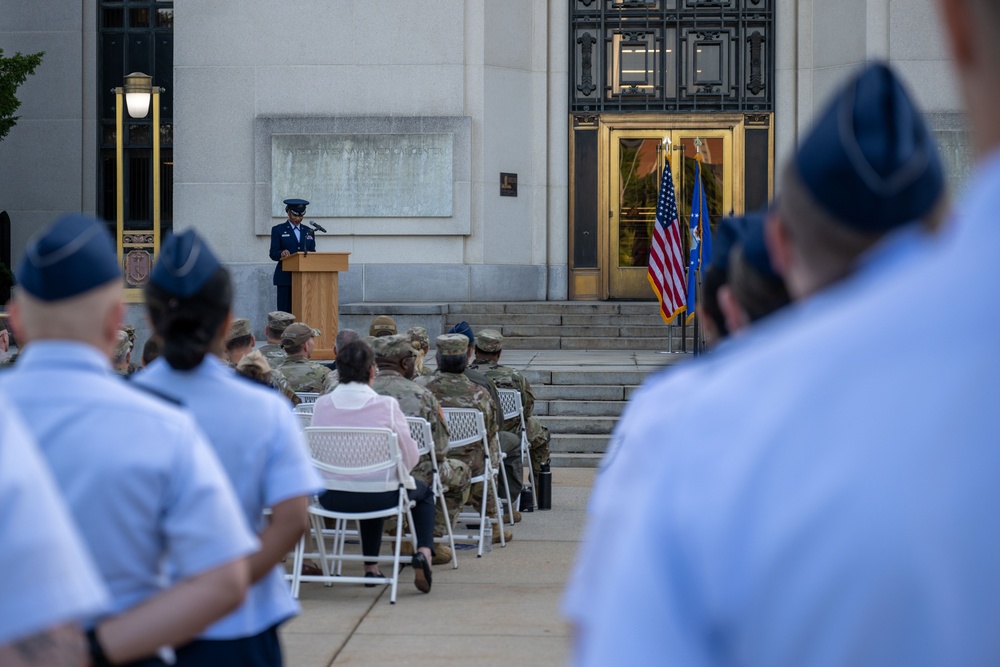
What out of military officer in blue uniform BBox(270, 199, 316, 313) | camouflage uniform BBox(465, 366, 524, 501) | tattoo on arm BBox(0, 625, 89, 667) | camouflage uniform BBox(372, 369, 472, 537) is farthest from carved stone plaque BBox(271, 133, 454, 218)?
tattoo on arm BBox(0, 625, 89, 667)

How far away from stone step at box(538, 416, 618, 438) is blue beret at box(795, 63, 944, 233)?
1207cm

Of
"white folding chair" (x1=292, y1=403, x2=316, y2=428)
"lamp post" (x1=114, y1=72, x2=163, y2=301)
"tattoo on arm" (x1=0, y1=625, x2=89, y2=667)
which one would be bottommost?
"white folding chair" (x1=292, y1=403, x2=316, y2=428)

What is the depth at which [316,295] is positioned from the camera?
51.1 feet

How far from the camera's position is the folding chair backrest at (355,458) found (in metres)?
7.12

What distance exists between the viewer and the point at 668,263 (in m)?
16.1

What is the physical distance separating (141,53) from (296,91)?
18.5ft

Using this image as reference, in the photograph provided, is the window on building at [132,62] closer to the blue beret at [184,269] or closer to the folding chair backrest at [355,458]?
the folding chair backrest at [355,458]

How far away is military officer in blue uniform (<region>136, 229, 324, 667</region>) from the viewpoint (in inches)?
117

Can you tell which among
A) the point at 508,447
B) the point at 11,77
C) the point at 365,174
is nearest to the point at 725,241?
the point at 508,447

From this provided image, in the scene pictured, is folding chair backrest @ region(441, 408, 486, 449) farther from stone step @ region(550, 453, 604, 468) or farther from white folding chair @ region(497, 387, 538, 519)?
stone step @ region(550, 453, 604, 468)

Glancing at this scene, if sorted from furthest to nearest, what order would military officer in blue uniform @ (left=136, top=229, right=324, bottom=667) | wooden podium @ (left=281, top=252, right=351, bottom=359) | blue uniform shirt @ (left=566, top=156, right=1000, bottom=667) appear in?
wooden podium @ (left=281, top=252, right=351, bottom=359) → military officer in blue uniform @ (left=136, top=229, right=324, bottom=667) → blue uniform shirt @ (left=566, top=156, right=1000, bottom=667)

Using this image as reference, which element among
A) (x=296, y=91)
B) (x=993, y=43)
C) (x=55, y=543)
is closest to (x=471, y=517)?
(x=55, y=543)

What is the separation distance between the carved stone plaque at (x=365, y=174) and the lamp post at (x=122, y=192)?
2.18 metres

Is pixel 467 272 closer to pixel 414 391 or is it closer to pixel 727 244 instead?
pixel 414 391
